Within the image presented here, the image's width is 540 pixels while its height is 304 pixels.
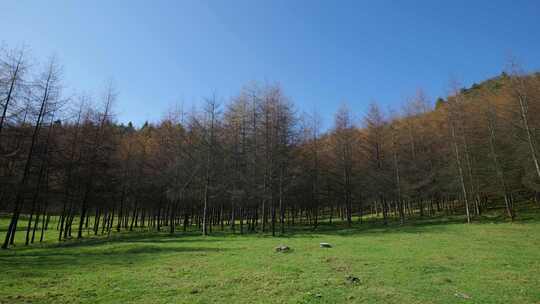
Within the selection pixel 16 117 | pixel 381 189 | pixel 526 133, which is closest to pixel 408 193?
pixel 381 189

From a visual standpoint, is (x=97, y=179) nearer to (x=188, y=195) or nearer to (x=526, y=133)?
(x=188, y=195)

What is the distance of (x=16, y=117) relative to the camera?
18.8m

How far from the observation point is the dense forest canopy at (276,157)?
27219 mm

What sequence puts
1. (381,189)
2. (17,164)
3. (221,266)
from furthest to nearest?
(381,189) < (17,164) < (221,266)

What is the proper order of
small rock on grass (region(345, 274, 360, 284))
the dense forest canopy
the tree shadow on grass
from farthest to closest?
the dense forest canopy < the tree shadow on grass < small rock on grass (region(345, 274, 360, 284))

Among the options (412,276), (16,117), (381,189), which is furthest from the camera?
(381,189)

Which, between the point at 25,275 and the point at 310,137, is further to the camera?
the point at 310,137

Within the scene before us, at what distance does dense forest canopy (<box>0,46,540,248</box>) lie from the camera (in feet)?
89.3

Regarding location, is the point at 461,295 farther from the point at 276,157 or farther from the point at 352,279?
the point at 276,157

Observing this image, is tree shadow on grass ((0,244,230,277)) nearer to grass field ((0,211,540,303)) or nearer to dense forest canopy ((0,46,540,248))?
grass field ((0,211,540,303))

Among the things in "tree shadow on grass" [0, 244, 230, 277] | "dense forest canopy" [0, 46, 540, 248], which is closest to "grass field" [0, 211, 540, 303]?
"tree shadow on grass" [0, 244, 230, 277]

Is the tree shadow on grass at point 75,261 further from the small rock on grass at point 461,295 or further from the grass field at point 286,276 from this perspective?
the small rock on grass at point 461,295

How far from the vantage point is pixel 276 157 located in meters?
29.6

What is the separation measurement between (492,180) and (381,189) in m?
11.5
